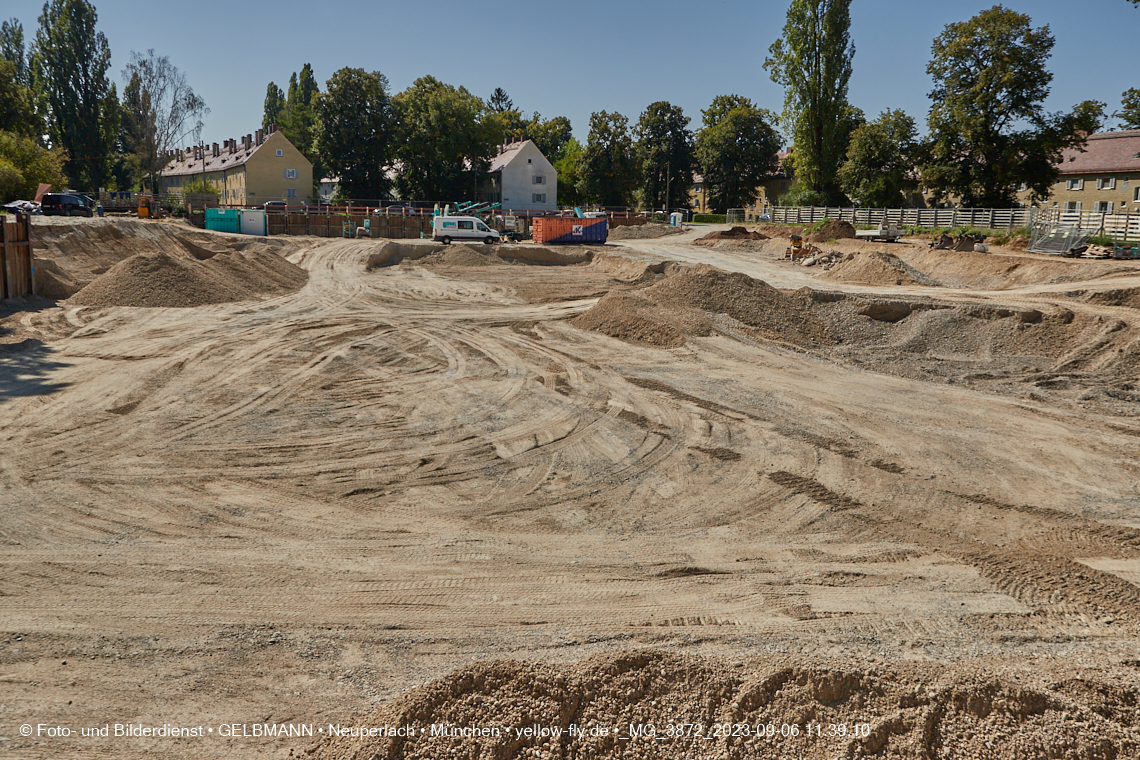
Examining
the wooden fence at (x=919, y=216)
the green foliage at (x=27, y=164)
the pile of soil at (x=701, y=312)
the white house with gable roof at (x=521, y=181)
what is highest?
the white house with gable roof at (x=521, y=181)

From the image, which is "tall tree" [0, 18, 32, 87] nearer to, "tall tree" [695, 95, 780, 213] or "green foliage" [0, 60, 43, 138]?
"green foliage" [0, 60, 43, 138]

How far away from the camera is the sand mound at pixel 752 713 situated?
14.2 ft

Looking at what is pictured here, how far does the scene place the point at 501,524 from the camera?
798cm

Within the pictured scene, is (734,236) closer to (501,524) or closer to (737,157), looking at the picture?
(737,157)

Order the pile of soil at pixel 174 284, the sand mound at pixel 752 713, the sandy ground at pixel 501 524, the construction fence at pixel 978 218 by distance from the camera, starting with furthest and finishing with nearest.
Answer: the construction fence at pixel 978 218
the pile of soil at pixel 174 284
the sandy ground at pixel 501 524
the sand mound at pixel 752 713

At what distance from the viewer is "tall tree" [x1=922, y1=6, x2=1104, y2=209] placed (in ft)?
123

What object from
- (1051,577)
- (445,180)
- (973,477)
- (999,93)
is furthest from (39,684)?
(445,180)

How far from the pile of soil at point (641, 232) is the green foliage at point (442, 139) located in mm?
19420

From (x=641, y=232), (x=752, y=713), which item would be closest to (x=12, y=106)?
(x=641, y=232)

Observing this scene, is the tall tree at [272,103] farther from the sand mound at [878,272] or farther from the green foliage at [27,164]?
the sand mound at [878,272]

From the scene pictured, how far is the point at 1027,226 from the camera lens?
3509cm

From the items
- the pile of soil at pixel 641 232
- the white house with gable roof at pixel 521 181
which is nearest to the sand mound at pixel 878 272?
the pile of soil at pixel 641 232

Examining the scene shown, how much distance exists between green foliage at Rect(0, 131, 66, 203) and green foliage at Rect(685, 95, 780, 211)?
55.4 meters

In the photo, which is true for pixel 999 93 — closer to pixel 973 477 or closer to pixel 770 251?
pixel 770 251
